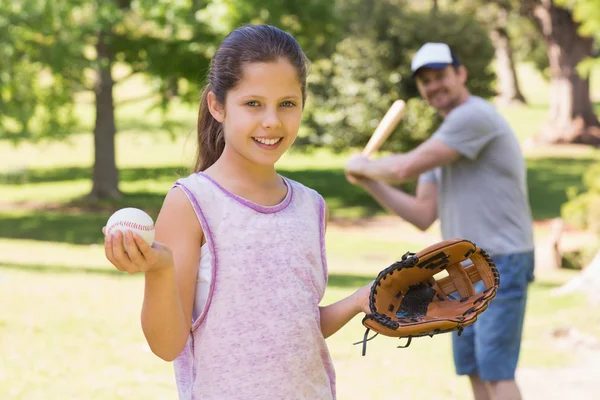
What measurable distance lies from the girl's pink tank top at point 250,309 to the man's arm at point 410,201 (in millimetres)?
2130

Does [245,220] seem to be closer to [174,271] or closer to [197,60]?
[174,271]

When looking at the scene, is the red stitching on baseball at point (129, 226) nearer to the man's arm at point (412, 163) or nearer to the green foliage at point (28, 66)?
the man's arm at point (412, 163)

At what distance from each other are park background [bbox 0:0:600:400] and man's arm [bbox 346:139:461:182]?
1439 millimetres

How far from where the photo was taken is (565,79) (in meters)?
33.6

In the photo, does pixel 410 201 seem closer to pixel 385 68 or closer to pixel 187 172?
pixel 187 172

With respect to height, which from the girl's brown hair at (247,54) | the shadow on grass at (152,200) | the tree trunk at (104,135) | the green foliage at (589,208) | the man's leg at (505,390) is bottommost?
the shadow on grass at (152,200)

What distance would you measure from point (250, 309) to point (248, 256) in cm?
13

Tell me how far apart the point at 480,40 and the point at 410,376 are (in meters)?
14.6

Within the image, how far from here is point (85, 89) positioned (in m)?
19.3

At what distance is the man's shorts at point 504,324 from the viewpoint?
4230 millimetres

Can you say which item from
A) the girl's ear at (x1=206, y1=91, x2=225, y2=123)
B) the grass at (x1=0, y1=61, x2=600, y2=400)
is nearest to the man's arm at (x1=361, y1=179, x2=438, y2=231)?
the grass at (x1=0, y1=61, x2=600, y2=400)

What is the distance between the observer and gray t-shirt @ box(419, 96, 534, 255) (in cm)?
434

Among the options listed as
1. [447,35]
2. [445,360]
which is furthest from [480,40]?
[445,360]

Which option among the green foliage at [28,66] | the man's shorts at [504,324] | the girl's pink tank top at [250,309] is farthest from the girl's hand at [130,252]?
the green foliage at [28,66]
